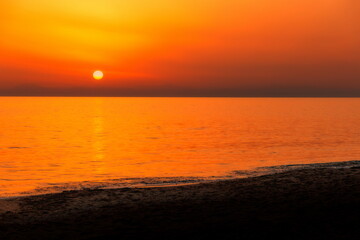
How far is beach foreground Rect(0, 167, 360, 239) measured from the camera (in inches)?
520

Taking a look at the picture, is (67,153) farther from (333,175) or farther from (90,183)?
(333,175)

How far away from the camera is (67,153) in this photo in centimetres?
4419

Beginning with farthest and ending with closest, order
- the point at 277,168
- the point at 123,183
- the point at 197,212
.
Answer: the point at 277,168
the point at 123,183
the point at 197,212

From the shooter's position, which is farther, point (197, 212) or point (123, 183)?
point (123, 183)

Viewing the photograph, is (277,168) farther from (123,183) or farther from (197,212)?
(197,212)

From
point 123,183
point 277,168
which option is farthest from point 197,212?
point 277,168

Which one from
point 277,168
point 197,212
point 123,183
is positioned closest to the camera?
point 197,212

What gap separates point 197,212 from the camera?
1598 cm

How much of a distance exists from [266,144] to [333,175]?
27.8 m

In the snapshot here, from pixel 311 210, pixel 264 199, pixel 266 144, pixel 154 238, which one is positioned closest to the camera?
pixel 154 238

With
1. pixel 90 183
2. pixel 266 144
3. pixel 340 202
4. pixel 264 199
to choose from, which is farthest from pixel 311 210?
pixel 266 144

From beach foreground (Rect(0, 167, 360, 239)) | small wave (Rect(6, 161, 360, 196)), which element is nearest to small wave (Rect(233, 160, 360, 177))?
small wave (Rect(6, 161, 360, 196))

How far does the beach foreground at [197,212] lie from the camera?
13203 mm

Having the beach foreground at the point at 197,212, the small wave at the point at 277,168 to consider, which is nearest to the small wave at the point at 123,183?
the small wave at the point at 277,168
